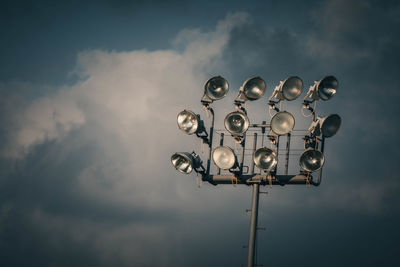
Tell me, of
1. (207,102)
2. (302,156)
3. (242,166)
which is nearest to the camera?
(302,156)

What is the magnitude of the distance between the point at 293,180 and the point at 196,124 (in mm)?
5419

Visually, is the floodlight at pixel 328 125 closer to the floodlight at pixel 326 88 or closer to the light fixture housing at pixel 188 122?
the floodlight at pixel 326 88

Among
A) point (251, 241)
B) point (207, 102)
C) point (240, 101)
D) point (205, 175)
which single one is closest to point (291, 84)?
point (240, 101)

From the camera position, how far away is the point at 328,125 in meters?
20.1

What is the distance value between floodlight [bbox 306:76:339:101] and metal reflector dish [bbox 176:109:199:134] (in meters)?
5.87

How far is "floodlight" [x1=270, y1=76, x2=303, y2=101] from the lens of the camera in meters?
21.1

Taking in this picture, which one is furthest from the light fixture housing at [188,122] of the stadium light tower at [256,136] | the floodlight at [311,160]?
the floodlight at [311,160]

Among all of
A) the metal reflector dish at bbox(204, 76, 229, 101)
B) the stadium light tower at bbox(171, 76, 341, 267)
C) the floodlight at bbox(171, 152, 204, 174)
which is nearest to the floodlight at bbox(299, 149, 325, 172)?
the stadium light tower at bbox(171, 76, 341, 267)

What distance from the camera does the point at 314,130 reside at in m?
20.4

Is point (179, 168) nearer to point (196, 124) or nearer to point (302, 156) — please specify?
point (196, 124)

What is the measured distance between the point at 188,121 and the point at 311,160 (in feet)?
20.7

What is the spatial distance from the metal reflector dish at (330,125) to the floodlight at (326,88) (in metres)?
1.27

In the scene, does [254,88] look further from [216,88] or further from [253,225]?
[253,225]

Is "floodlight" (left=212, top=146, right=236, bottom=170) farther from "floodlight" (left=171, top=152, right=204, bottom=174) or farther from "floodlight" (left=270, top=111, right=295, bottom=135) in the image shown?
"floodlight" (left=270, top=111, right=295, bottom=135)
